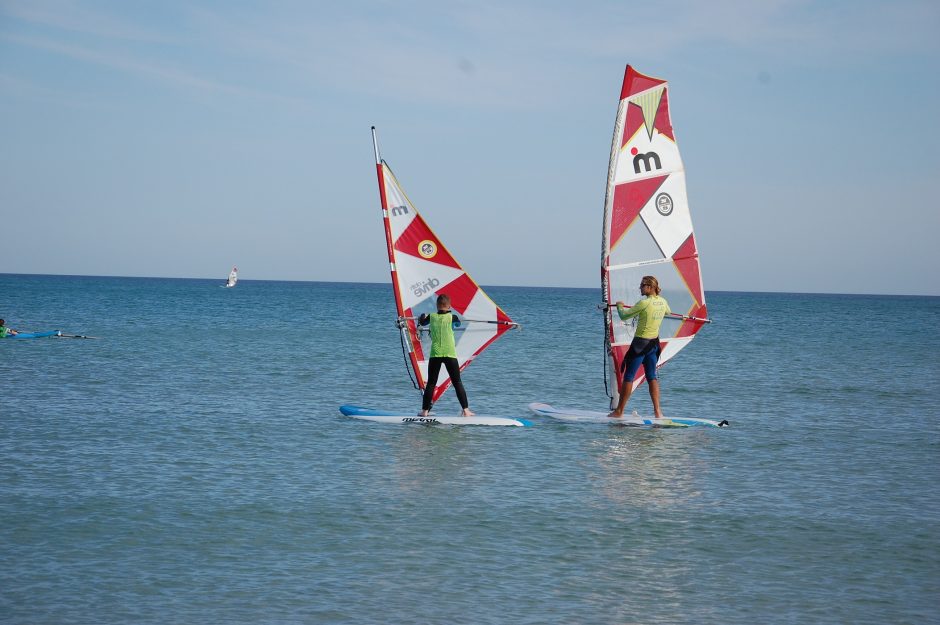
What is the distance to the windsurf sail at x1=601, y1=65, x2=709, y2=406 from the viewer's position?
14.8 metres

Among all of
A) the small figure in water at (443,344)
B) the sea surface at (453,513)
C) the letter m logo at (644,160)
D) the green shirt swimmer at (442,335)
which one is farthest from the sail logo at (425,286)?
the letter m logo at (644,160)

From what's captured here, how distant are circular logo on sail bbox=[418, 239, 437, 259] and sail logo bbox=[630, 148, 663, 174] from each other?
10.5 feet

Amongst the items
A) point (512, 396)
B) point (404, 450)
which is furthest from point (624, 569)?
point (512, 396)

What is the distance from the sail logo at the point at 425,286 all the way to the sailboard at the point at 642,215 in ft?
8.22

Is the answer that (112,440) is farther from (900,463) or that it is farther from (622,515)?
(900,463)

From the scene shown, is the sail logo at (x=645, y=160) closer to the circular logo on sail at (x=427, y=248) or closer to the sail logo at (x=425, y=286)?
the circular logo on sail at (x=427, y=248)

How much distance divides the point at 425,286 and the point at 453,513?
21.8ft

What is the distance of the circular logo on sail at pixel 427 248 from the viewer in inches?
599

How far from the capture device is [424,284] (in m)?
15.3

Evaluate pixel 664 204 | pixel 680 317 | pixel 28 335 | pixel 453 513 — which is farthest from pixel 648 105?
pixel 28 335

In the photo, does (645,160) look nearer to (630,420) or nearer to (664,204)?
(664,204)

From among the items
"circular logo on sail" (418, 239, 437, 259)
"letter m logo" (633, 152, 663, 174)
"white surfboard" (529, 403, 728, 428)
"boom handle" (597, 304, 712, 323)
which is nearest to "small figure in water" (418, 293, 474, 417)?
"circular logo on sail" (418, 239, 437, 259)

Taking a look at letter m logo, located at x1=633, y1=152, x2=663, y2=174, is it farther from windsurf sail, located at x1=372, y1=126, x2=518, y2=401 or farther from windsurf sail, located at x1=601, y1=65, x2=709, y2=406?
windsurf sail, located at x1=372, y1=126, x2=518, y2=401

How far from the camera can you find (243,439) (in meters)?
13.1
